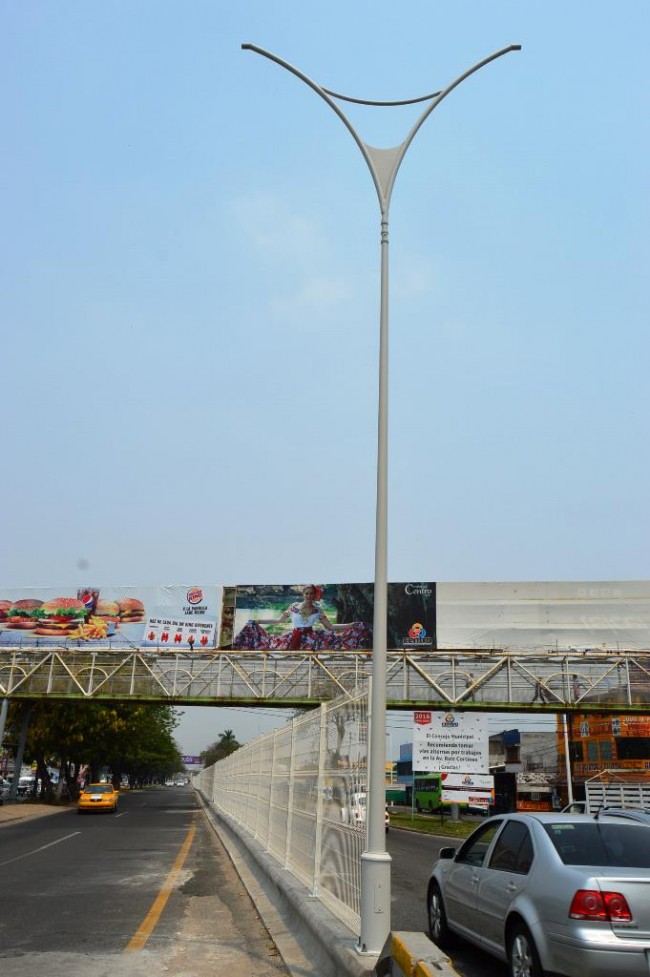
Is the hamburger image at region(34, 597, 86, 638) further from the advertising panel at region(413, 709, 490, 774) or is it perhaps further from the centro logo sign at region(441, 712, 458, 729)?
the centro logo sign at region(441, 712, 458, 729)

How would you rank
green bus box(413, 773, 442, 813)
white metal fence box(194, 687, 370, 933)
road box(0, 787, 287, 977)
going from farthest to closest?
green bus box(413, 773, 442, 813)
white metal fence box(194, 687, 370, 933)
road box(0, 787, 287, 977)

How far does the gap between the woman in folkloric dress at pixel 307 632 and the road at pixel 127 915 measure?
29.7 meters

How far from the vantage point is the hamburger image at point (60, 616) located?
51.0 metres

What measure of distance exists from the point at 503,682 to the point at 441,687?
3.08 m

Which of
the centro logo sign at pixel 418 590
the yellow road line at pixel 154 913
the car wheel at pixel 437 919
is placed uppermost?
the centro logo sign at pixel 418 590

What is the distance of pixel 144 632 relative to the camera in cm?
4925

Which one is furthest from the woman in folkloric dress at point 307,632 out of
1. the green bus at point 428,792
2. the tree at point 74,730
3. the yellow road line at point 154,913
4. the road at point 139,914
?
the yellow road line at point 154,913

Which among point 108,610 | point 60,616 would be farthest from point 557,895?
point 60,616

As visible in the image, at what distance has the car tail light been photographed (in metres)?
5.83

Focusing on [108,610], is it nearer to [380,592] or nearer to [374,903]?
[380,592]

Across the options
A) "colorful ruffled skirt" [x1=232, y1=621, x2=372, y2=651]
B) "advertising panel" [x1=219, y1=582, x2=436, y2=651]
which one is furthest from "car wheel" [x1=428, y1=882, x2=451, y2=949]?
"colorful ruffled skirt" [x1=232, y1=621, x2=372, y2=651]

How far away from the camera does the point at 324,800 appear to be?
9242 mm

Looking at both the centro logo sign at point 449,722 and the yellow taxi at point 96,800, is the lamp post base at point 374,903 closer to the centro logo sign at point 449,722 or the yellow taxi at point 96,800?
the centro logo sign at point 449,722

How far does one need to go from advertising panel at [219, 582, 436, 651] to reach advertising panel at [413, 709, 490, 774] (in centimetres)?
2232
